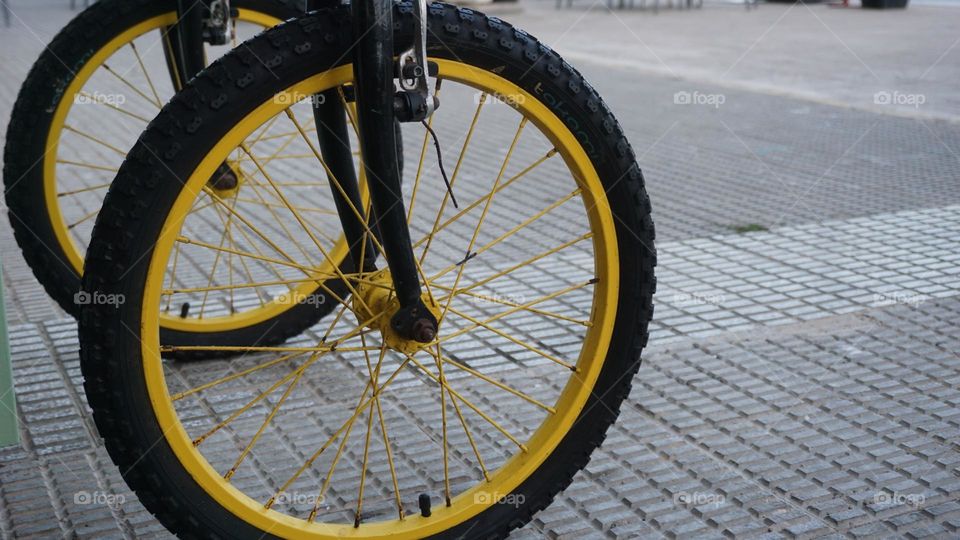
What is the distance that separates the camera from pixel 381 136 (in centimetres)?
243

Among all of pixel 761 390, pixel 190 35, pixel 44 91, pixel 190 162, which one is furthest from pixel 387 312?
pixel 44 91

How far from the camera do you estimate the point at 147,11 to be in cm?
364

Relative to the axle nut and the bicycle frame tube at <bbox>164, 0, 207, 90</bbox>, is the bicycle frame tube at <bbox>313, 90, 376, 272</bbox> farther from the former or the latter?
the bicycle frame tube at <bbox>164, 0, 207, 90</bbox>

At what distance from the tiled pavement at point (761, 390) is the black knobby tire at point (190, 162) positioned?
0.58m

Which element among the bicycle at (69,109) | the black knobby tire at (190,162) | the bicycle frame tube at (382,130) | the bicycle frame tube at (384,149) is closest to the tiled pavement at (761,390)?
the bicycle at (69,109)

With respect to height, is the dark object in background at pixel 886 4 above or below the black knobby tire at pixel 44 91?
below

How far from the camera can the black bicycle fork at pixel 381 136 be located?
2.33 m

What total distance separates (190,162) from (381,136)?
406 millimetres

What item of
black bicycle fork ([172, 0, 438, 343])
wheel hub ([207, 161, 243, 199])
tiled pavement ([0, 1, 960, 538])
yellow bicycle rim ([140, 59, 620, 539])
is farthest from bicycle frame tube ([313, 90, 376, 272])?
wheel hub ([207, 161, 243, 199])

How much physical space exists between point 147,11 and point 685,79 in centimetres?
729

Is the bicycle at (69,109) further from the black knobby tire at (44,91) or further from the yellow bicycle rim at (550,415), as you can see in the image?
the yellow bicycle rim at (550,415)

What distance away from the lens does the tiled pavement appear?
9.66 ft

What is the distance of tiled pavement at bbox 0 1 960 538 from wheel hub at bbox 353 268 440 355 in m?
0.61

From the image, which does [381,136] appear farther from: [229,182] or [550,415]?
[229,182]
